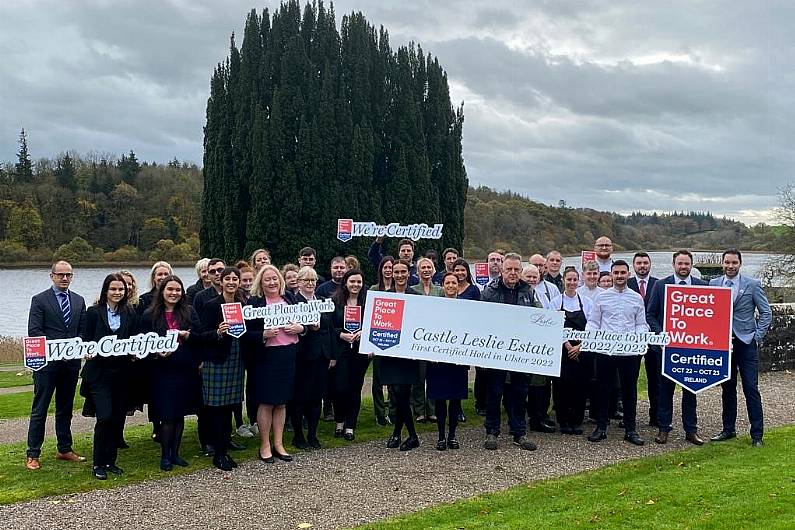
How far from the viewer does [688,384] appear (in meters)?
7.59

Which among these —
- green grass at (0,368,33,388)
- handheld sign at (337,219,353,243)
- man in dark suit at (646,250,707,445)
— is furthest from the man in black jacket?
green grass at (0,368,33,388)

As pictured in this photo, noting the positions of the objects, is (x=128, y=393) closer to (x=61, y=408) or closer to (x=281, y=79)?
(x=61, y=408)

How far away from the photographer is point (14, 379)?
15758mm

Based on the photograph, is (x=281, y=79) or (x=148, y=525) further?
(x=281, y=79)

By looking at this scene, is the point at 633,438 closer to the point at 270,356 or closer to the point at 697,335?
the point at 697,335

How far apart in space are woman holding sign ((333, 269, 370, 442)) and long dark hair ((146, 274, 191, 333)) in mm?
1761

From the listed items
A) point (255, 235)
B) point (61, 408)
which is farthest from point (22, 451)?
point (255, 235)

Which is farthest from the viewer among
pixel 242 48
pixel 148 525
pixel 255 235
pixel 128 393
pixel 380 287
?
pixel 242 48

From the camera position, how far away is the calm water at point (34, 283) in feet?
89.7

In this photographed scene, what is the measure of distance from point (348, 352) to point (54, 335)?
318 centimetres

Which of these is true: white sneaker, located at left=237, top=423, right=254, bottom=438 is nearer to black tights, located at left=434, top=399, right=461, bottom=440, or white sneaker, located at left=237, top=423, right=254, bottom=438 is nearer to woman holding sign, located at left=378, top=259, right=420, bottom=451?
woman holding sign, located at left=378, top=259, right=420, bottom=451

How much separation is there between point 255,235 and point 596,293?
11969mm

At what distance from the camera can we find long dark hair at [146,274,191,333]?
6477 mm

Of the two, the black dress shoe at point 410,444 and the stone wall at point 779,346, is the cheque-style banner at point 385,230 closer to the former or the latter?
the black dress shoe at point 410,444
